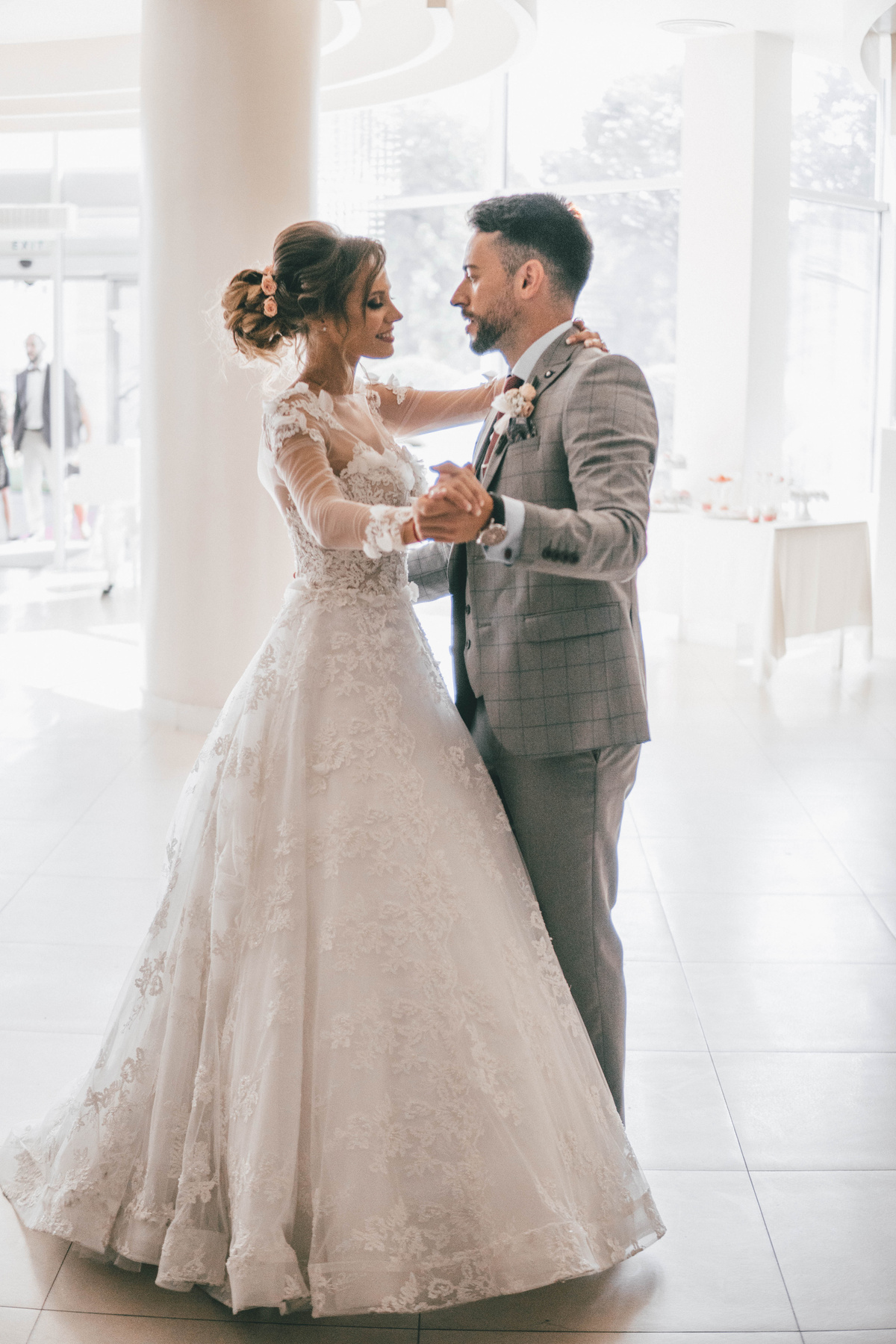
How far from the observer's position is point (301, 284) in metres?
2.23

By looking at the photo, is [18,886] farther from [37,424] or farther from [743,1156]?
[37,424]

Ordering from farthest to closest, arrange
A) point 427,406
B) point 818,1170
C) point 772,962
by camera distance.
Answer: point 772,962 → point 427,406 → point 818,1170

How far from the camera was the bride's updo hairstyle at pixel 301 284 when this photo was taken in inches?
87.6

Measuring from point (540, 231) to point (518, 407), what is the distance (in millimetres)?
299

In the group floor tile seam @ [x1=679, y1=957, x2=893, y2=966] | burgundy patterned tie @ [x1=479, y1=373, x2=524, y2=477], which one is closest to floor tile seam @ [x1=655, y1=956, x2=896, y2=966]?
floor tile seam @ [x1=679, y1=957, x2=893, y2=966]

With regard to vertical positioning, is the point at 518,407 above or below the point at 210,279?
below

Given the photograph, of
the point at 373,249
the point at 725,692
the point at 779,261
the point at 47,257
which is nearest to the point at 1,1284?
the point at 373,249

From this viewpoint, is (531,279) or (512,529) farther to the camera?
(531,279)

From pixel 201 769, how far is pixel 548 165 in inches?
342

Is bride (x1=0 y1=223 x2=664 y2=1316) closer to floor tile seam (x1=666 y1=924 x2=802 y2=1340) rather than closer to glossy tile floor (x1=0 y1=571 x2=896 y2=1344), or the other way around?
glossy tile floor (x1=0 y1=571 x2=896 y2=1344)

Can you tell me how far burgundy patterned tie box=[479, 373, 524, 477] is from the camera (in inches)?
87.6

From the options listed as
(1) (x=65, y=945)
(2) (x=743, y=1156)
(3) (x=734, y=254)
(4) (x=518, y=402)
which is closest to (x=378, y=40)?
(3) (x=734, y=254)

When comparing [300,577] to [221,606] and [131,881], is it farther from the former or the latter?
[221,606]

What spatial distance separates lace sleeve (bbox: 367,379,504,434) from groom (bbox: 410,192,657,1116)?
0.96 ft
